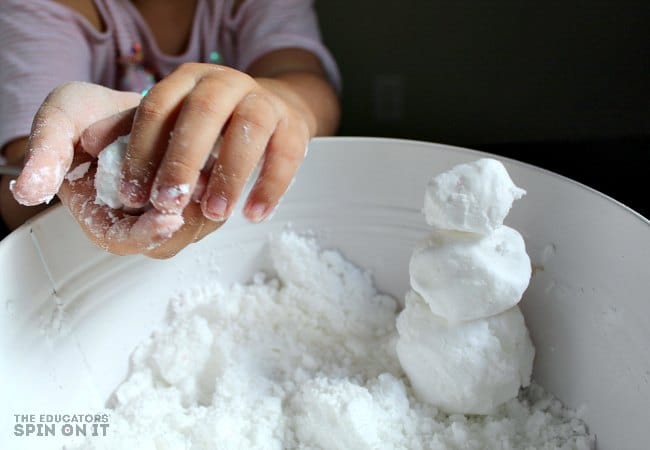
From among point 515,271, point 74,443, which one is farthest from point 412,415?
point 74,443

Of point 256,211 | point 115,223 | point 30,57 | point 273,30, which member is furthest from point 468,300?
point 30,57

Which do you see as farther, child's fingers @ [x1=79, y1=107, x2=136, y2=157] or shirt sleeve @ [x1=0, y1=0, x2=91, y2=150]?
shirt sleeve @ [x1=0, y1=0, x2=91, y2=150]

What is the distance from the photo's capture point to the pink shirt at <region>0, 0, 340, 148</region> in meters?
0.82

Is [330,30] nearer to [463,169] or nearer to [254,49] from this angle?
[254,49]

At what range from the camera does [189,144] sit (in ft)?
1.46

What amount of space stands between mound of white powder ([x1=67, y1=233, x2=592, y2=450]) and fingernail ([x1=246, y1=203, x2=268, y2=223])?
0.18 m

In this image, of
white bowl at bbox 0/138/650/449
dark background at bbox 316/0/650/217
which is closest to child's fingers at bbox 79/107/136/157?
white bowl at bbox 0/138/650/449

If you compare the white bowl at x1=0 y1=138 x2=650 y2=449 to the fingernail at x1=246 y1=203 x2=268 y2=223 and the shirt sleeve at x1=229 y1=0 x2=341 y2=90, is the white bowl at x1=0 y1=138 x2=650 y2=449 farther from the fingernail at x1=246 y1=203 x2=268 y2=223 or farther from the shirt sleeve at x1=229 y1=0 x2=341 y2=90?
the shirt sleeve at x1=229 y1=0 x2=341 y2=90

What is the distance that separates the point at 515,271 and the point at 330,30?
710 mm

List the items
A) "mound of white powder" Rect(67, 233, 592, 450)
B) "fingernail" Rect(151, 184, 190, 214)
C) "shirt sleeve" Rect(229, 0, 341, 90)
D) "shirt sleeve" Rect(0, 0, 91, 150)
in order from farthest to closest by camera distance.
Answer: "shirt sleeve" Rect(229, 0, 341, 90) < "shirt sleeve" Rect(0, 0, 91, 150) < "mound of white powder" Rect(67, 233, 592, 450) < "fingernail" Rect(151, 184, 190, 214)

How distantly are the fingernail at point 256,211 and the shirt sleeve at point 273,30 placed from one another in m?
0.47

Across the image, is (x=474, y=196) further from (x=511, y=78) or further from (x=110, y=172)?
(x=511, y=78)

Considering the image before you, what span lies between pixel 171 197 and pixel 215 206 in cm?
4

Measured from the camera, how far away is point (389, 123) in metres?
1.13
